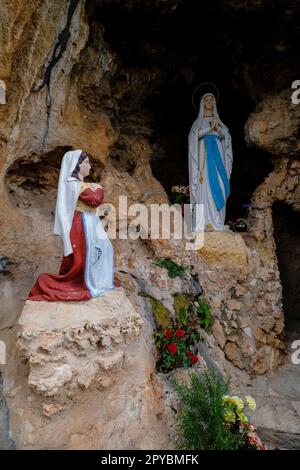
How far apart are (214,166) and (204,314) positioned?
2.57 m

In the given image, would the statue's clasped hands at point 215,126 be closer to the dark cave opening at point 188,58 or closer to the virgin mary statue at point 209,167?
the virgin mary statue at point 209,167

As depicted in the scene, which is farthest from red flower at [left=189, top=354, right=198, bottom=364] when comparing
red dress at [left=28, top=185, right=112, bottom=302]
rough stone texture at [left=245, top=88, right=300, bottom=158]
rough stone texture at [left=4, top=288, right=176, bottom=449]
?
rough stone texture at [left=245, top=88, right=300, bottom=158]

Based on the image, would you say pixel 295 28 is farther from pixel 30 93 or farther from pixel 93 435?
pixel 93 435

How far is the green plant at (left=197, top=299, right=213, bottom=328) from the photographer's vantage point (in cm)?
484

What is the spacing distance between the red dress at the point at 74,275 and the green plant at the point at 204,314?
1.89 meters

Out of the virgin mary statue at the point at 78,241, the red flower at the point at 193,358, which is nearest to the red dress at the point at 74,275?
the virgin mary statue at the point at 78,241

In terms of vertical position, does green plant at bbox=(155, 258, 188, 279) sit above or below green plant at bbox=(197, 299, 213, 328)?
above

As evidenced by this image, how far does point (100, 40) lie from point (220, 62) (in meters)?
2.65

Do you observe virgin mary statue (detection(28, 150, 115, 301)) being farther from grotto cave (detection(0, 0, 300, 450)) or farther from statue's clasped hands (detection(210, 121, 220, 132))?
statue's clasped hands (detection(210, 121, 220, 132))

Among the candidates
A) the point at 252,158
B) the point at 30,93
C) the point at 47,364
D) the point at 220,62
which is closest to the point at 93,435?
the point at 47,364

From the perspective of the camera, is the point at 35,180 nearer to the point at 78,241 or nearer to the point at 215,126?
the point at 78,241

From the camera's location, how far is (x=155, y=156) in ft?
22.5

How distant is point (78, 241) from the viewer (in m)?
3.73

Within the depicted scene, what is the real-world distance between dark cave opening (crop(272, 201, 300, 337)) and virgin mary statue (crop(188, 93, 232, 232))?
1.29 meters
